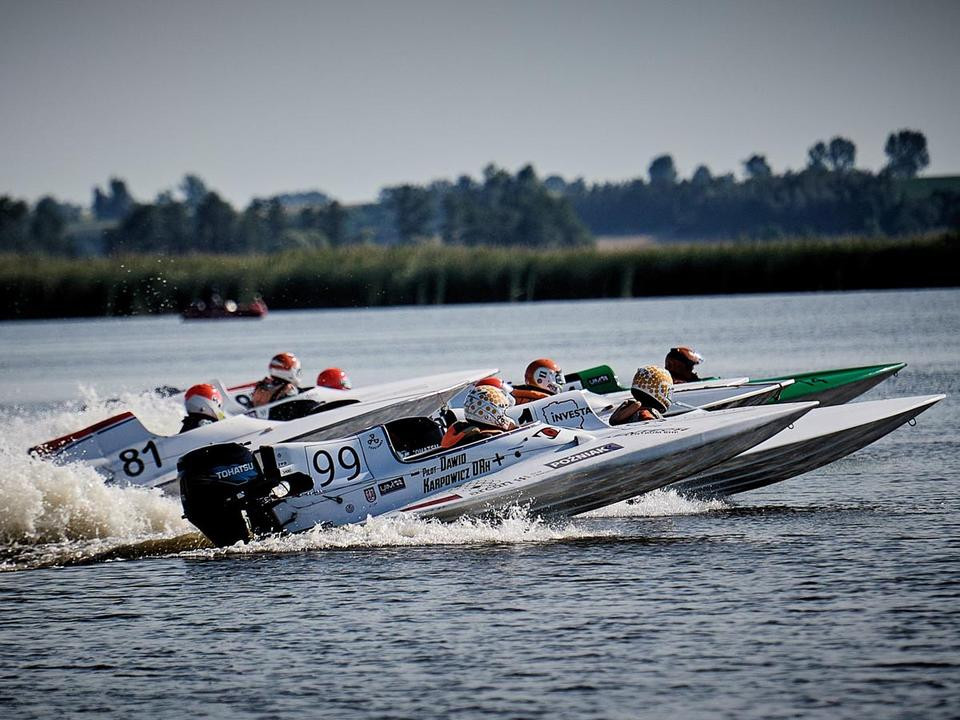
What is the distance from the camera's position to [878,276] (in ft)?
186

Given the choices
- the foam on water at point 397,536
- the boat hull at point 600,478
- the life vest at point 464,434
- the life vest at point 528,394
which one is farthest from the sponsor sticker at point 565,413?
the foam on water at point 397,536

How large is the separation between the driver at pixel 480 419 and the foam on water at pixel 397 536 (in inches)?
31.5

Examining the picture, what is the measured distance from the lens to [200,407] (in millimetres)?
18906

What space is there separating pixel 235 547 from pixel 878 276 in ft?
149

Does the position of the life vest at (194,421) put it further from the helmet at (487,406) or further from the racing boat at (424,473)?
the helmet at (487,406)

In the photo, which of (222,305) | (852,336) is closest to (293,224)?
(222,305)

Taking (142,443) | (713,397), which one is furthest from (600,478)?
(142,443)

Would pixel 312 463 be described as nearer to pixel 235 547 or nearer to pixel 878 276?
pixel 235 547

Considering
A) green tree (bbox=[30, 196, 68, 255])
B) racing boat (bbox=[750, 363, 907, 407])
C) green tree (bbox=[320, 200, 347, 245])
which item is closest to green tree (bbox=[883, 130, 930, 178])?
green tree (bbox=[320, 200, 347, 245])

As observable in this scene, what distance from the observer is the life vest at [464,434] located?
14.9 m

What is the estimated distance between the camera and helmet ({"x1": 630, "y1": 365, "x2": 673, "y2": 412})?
16.6 metres

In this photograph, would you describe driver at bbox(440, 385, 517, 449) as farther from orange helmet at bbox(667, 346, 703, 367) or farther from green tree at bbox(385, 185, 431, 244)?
green tree at bbox(385, 185, 431, 244)

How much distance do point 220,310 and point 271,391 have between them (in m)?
43.8

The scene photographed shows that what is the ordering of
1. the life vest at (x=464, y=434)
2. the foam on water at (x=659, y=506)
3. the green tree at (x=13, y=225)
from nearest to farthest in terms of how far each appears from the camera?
1. the life vest at (x=464, y=434)
2. the foam on water at (x=659, y=506)
3. the green tree at (x=13, y=225)
